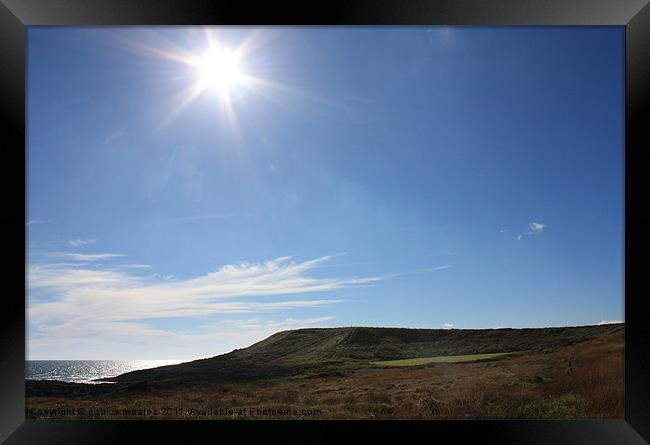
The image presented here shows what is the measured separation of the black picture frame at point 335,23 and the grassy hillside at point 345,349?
21.2ft

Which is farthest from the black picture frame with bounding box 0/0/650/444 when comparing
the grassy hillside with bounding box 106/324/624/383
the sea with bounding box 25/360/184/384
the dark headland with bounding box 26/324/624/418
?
the grassy hillside with bounding box 106/324/624/383

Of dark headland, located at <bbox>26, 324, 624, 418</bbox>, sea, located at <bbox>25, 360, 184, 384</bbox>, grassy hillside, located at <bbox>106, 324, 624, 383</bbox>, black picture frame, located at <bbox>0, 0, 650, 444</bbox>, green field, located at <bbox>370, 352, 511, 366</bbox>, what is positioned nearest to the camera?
black picture frame, located at <bbox>0, 0, 650, 444</bbox>

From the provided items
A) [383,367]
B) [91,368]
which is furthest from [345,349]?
[91,368]

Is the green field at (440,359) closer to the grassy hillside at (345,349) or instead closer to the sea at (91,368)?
the grassy hillside at (345,349)

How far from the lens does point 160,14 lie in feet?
8.07

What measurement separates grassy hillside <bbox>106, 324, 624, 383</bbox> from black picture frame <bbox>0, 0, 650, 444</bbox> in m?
6.45

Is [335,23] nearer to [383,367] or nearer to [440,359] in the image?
[440,359]

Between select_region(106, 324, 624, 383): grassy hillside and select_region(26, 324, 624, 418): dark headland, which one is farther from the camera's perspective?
select_region(106, 324, 624, 383): grassy hillside

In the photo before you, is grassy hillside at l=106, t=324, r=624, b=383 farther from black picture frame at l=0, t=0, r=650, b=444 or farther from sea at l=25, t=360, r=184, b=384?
black picture frame at l=0, t=0, r=650, b=444

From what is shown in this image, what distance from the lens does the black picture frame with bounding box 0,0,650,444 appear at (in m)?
2.39

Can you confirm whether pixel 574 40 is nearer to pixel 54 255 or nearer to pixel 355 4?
pixel 355 4

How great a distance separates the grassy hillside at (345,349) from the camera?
29.5 ft

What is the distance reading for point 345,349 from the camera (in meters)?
11.0

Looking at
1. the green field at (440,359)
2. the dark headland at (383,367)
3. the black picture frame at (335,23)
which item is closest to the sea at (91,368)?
the dark headland at (383,367)
